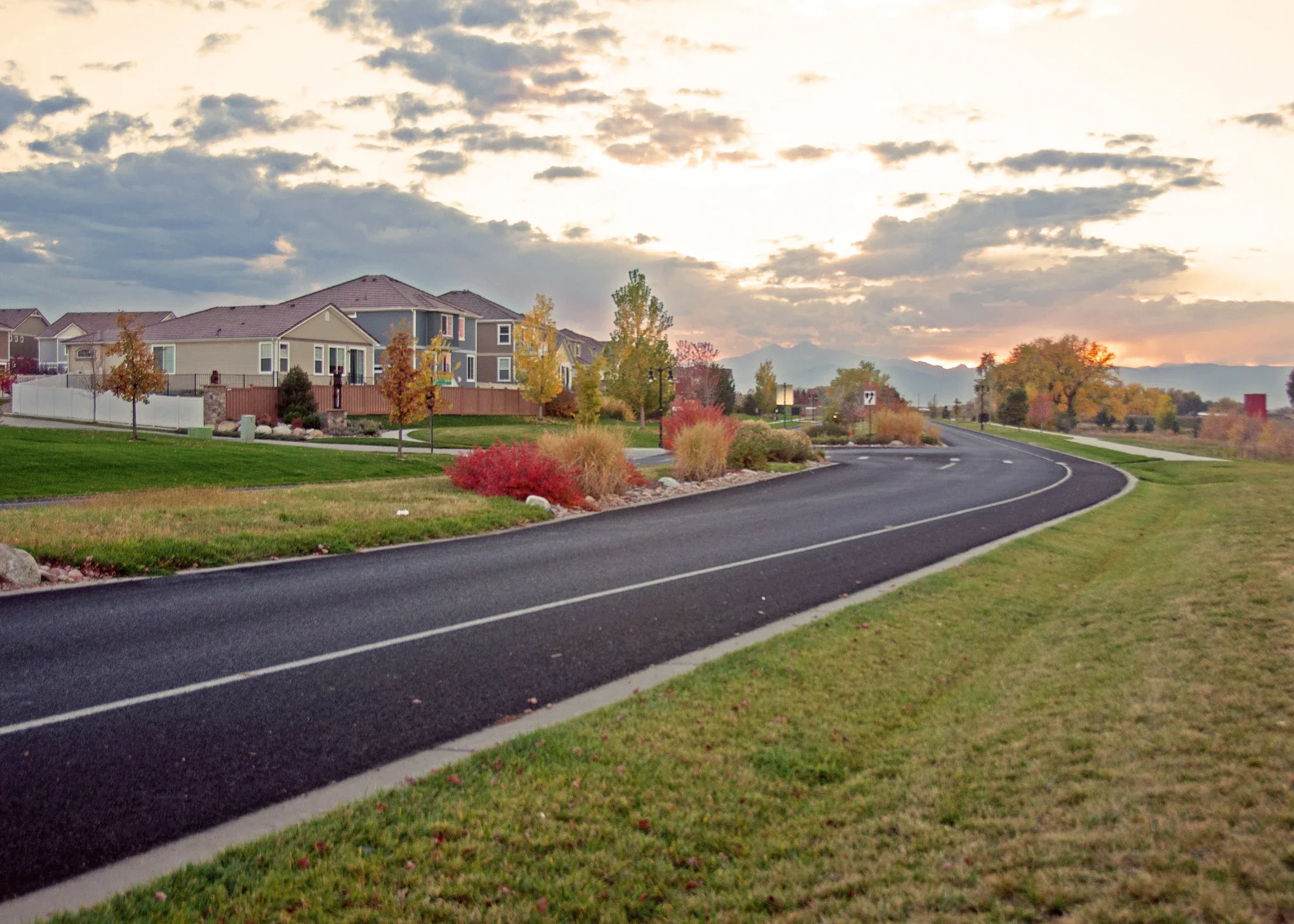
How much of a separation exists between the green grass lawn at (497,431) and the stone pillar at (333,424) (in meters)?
2.98

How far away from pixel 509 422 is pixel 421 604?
44.3 m

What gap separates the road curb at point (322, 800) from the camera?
3.81 meters

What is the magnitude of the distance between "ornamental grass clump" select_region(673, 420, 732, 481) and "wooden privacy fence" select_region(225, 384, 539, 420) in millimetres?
14871

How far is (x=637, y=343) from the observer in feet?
179

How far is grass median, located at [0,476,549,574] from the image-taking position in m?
11.1

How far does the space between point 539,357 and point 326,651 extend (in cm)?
5088

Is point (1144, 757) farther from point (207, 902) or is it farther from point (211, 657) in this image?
point (211, 657)

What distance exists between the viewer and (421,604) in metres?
9.50

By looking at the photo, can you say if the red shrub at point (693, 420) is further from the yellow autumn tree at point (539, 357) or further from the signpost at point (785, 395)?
the signpost at point (785, 395)

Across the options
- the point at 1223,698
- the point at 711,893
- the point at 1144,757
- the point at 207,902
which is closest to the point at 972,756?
the point at 1144,757

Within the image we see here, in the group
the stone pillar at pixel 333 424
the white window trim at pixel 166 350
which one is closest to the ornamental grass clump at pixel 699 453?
the stone pillar at pixel 333 424

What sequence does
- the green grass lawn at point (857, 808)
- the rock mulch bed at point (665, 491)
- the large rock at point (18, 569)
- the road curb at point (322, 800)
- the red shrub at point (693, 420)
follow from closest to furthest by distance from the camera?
the green grass lawn at point (857, 808) → the road curb at point (322, 800) → the large rock at point (18, 569) → the rock mulch bed at point (665, 491) → the red shrub at point (693, 420)

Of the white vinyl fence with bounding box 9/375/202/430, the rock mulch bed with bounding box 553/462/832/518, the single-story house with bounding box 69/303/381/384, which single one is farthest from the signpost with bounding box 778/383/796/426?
the white vinyl fence with bounding box 9/375/202/430

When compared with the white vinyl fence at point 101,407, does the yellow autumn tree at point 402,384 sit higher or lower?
higher
